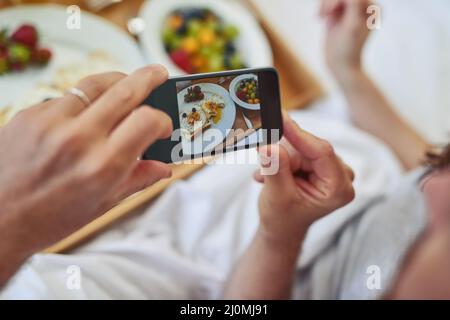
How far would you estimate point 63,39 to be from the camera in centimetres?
70

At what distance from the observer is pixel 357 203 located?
623 millimetres

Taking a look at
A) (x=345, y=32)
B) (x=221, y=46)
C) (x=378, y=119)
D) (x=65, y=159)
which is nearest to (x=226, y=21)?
(x=221, y=46)

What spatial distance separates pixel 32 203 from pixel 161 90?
0.45ft

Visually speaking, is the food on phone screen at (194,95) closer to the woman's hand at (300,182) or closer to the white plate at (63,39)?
the woman's hand at (300,182)

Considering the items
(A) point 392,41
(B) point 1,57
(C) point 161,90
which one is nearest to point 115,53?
(B) point 1,57

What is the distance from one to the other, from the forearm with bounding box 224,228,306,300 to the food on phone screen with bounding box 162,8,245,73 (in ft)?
1.08

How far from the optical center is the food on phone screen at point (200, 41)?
2.45ft

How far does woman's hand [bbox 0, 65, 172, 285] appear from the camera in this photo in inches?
11.6

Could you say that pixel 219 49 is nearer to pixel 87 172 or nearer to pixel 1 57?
pixel 1 57

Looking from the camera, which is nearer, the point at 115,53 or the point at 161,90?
the point at 161,90

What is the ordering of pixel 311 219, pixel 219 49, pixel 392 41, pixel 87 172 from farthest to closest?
pixel 392 41 → pixel 219 49 → pixel 311 219 → pixel 87 172

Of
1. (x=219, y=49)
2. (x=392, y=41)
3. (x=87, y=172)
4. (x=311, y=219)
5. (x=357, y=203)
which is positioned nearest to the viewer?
(x=87, y=172)
